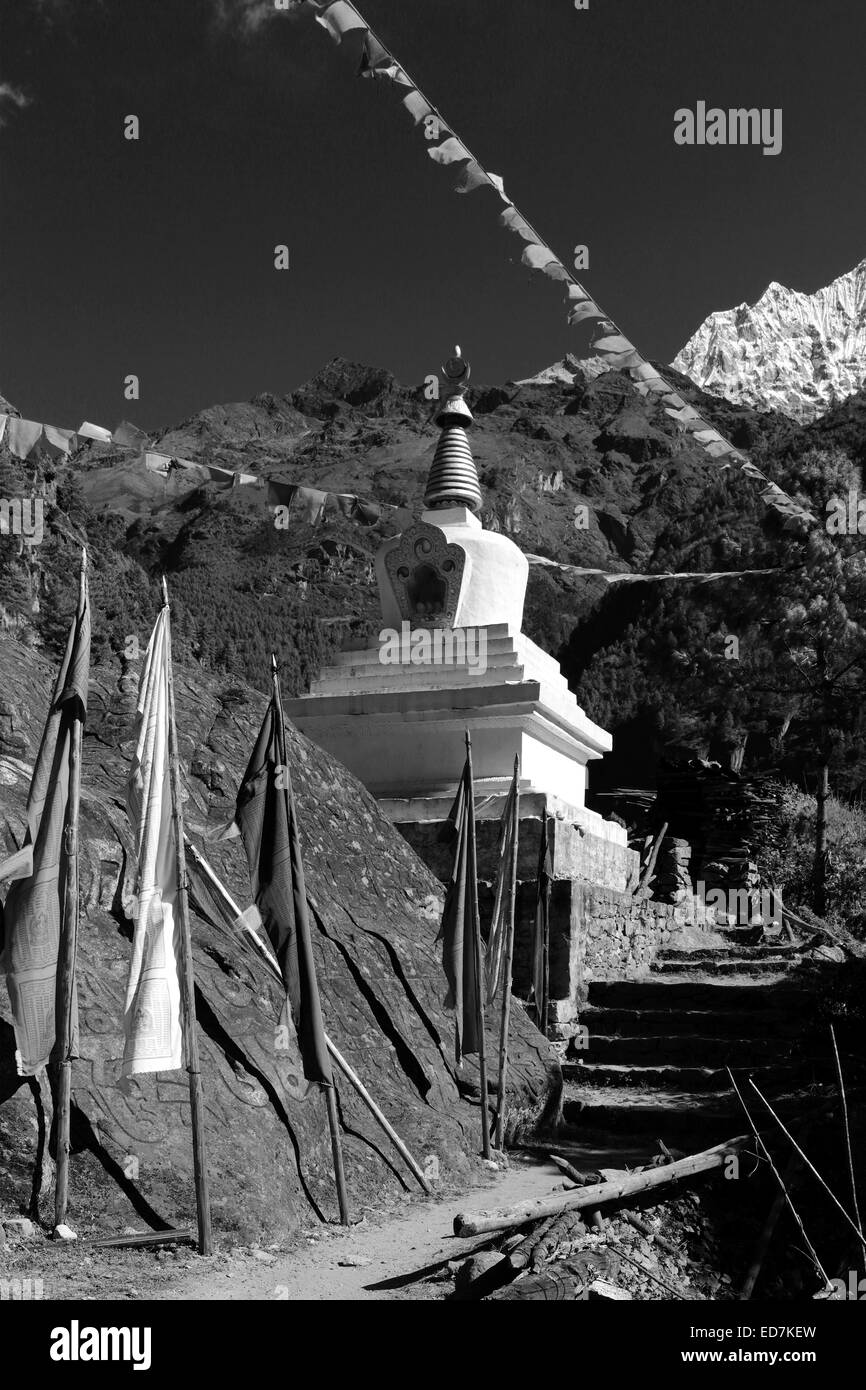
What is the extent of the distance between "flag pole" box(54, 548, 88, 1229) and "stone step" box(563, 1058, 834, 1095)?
22.2 ft

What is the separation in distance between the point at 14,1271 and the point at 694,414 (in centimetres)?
1029

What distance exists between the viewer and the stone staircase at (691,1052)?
1086 cm

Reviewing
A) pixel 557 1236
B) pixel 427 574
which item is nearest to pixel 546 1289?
pixel 557 1236

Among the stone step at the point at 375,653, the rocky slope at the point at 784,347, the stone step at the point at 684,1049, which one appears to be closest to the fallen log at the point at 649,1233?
the stone step at the point at 684,1049

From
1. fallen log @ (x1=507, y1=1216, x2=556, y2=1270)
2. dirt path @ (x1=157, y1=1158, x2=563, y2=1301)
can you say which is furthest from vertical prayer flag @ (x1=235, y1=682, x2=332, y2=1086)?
fallen log @ (x1=507, y1=1216, x2=556, y2=1270)

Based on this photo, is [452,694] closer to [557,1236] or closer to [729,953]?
[729,953]

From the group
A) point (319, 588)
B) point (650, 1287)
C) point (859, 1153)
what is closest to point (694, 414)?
point (859, 1153)

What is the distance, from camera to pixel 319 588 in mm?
73625

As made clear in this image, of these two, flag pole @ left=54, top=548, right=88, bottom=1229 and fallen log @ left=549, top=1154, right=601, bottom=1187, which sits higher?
flag pole @ left=54, top=548, right=88, bottom=1229

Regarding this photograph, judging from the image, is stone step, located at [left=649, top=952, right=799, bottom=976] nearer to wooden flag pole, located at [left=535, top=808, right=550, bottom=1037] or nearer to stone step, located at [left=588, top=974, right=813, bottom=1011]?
stone step, located at [left=588, top=974, right=813, bottom=1011]

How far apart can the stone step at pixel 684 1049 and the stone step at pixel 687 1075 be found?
130 millimetres

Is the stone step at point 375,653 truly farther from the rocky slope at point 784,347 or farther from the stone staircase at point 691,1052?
the rocky slope at point 784,347

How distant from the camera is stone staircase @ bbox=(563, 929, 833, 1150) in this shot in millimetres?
10859
